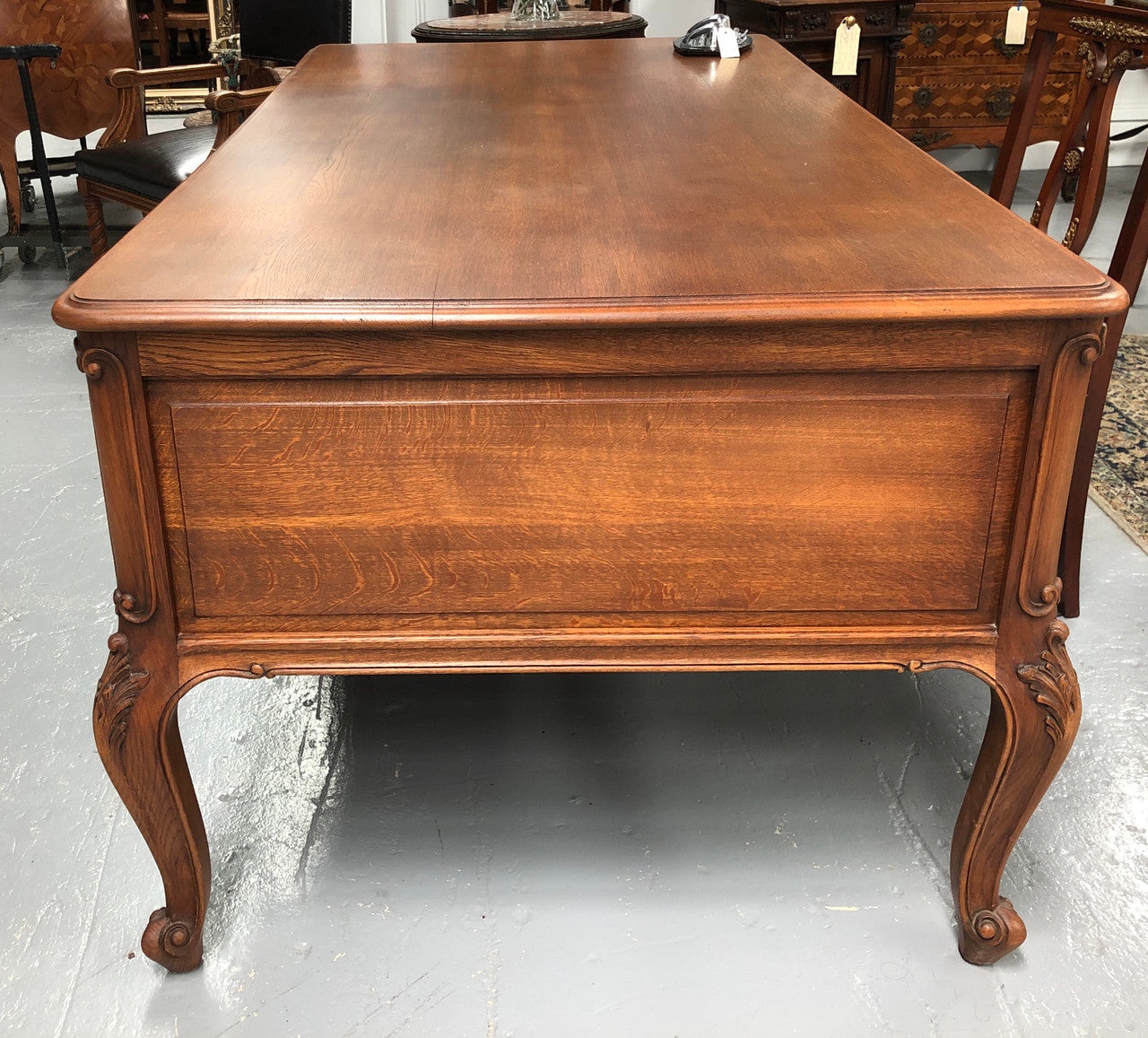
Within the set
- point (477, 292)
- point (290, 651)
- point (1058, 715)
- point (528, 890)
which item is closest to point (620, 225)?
point (477, 292)

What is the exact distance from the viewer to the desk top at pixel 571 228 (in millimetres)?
991

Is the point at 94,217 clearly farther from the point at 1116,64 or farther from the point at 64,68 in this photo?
the point at 1116,64

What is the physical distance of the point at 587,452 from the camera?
1.07 meters

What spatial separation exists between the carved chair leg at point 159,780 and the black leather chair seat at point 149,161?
206 cm

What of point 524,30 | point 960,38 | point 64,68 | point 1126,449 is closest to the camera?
point 1126,449

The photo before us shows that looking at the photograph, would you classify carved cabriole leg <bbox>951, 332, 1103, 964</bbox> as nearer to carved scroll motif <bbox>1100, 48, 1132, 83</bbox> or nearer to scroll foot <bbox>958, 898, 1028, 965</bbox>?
scroll foot <bbox>958, 898, 1028, 965</bbox>

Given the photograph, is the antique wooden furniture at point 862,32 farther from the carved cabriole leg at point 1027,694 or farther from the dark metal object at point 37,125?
the carved cabriole leg at point 1027,694

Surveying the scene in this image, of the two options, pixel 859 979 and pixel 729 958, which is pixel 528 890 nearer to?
pixel 729 958

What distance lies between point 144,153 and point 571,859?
235cm

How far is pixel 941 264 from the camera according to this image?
108 cm

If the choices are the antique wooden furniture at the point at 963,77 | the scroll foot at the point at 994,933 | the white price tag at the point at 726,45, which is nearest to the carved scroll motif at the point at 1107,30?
the white price tag at the point at 726,45

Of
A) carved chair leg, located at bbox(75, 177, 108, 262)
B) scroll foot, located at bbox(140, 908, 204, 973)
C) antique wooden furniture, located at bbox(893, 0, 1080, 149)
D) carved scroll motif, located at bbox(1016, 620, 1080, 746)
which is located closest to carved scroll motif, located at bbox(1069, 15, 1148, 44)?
carved scroll motif, located at bbox(1016, 620, 1080, 746)

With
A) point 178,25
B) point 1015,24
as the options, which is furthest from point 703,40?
point 178,25

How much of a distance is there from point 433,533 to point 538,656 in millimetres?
169
